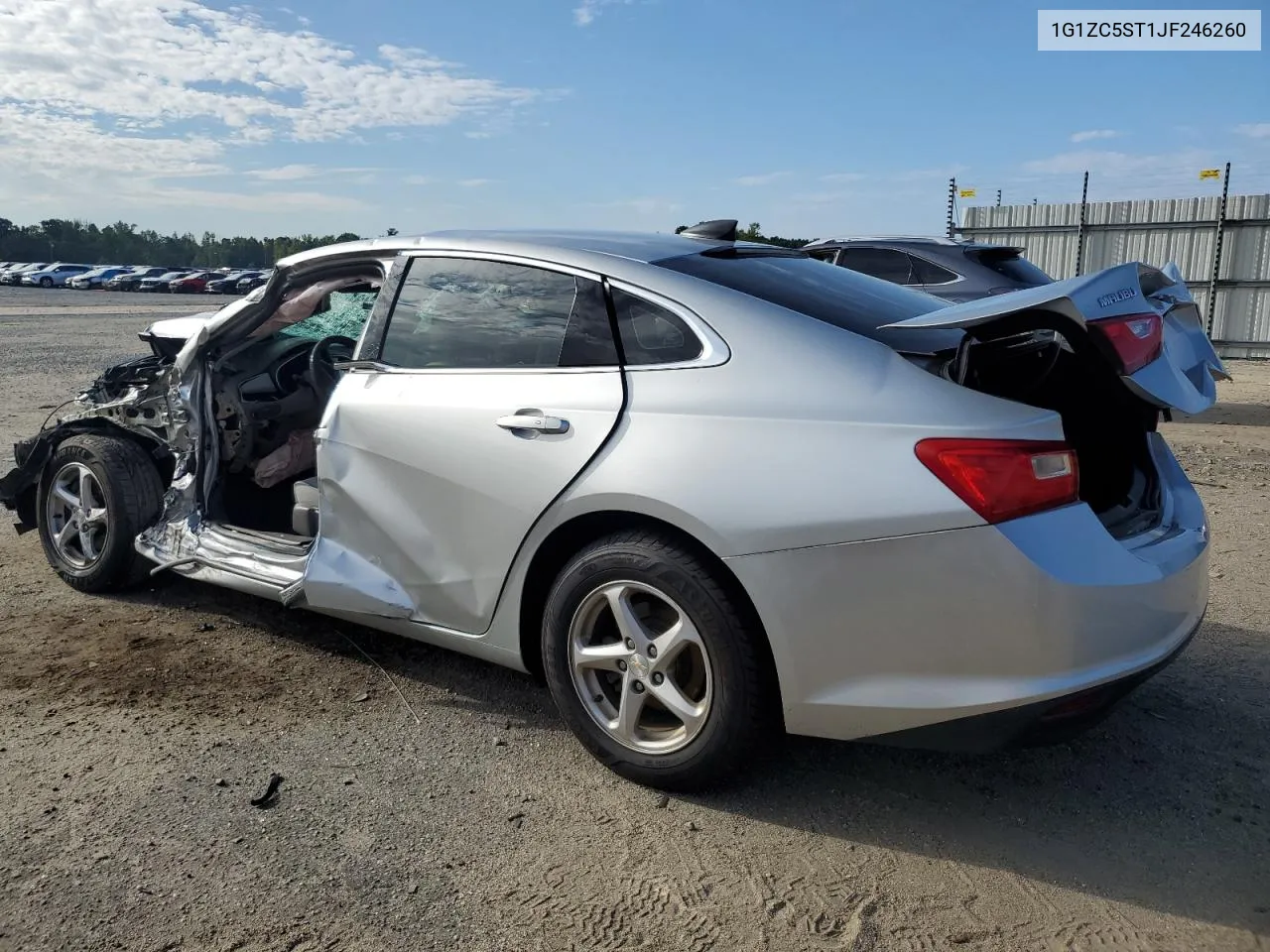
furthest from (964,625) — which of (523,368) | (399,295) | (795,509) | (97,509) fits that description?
(97,509)

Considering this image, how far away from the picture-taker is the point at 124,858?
2.74m

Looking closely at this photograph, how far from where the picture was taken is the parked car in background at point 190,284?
55031 mm

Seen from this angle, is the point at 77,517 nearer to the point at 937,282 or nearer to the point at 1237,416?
the point at 937,282

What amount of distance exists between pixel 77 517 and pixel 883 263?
23.4 feet

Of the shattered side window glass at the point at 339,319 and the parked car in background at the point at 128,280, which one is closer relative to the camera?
the shattered side window glass at the point at 339,319

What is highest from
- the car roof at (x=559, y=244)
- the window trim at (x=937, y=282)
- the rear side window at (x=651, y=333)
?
the car roof at (x=559, y=244)

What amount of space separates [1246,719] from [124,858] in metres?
3.56

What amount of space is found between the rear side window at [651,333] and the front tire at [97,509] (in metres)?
2.76

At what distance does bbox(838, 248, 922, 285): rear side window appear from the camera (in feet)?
30.3

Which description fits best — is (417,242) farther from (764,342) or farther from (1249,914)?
(1249,914)

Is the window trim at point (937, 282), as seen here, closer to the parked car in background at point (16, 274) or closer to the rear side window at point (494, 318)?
the rear side window at point (494, 318)

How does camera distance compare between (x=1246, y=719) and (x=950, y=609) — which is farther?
(x=1246, y=719)

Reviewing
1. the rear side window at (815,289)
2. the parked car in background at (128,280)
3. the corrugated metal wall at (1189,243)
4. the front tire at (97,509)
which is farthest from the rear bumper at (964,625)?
the parked car in background at (128,280)

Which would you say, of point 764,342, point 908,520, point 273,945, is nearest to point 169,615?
point 273,945
